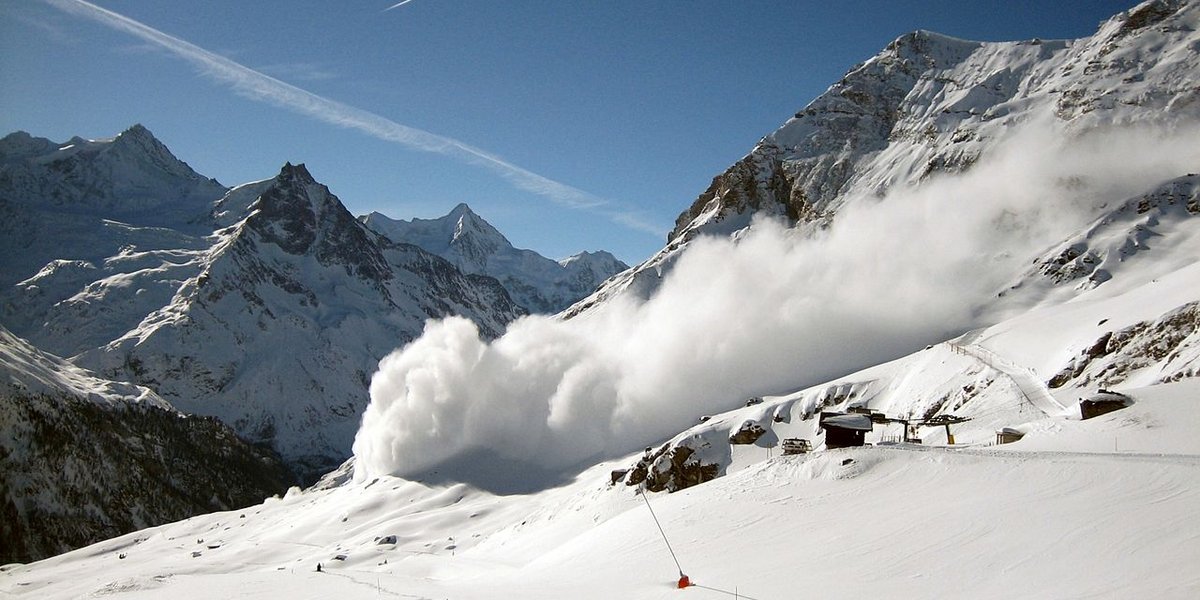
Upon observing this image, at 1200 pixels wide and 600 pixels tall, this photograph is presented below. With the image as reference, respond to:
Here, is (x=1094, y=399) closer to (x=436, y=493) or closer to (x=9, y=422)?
(x=436, y=493)

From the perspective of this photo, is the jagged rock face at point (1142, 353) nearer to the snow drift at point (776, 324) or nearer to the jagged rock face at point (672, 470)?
the jagged rock face at point (672, 470)

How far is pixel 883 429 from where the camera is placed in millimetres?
71625

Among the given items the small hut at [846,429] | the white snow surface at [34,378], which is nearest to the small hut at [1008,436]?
the small hut at [846,429]

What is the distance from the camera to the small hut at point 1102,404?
139 feet

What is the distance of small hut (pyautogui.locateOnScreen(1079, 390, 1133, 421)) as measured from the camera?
4241 centimetres

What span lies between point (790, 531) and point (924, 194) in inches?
5700

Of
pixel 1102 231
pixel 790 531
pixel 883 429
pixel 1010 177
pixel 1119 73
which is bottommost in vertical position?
pixel 883 429

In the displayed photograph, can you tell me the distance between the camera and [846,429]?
161 feet

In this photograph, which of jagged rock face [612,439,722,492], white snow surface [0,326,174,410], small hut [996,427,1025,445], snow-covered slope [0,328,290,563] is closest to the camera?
small hut [996,427,1025,445]

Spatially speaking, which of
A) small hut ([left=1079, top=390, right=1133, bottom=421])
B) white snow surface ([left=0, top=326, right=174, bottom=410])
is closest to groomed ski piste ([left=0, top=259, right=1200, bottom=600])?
small hut ([left=1079, top=390, right=1133, bottom=421])

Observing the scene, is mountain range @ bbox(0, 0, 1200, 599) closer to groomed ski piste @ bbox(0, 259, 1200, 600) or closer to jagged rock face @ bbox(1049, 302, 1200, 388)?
groomed ski piste @ bbox(0, 259, 1200, 600)

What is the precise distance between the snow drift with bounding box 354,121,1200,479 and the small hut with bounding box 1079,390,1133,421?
65911 mm

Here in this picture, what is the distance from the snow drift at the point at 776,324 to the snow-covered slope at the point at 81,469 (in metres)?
45.5

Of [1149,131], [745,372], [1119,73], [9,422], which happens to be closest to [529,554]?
[745,372]
